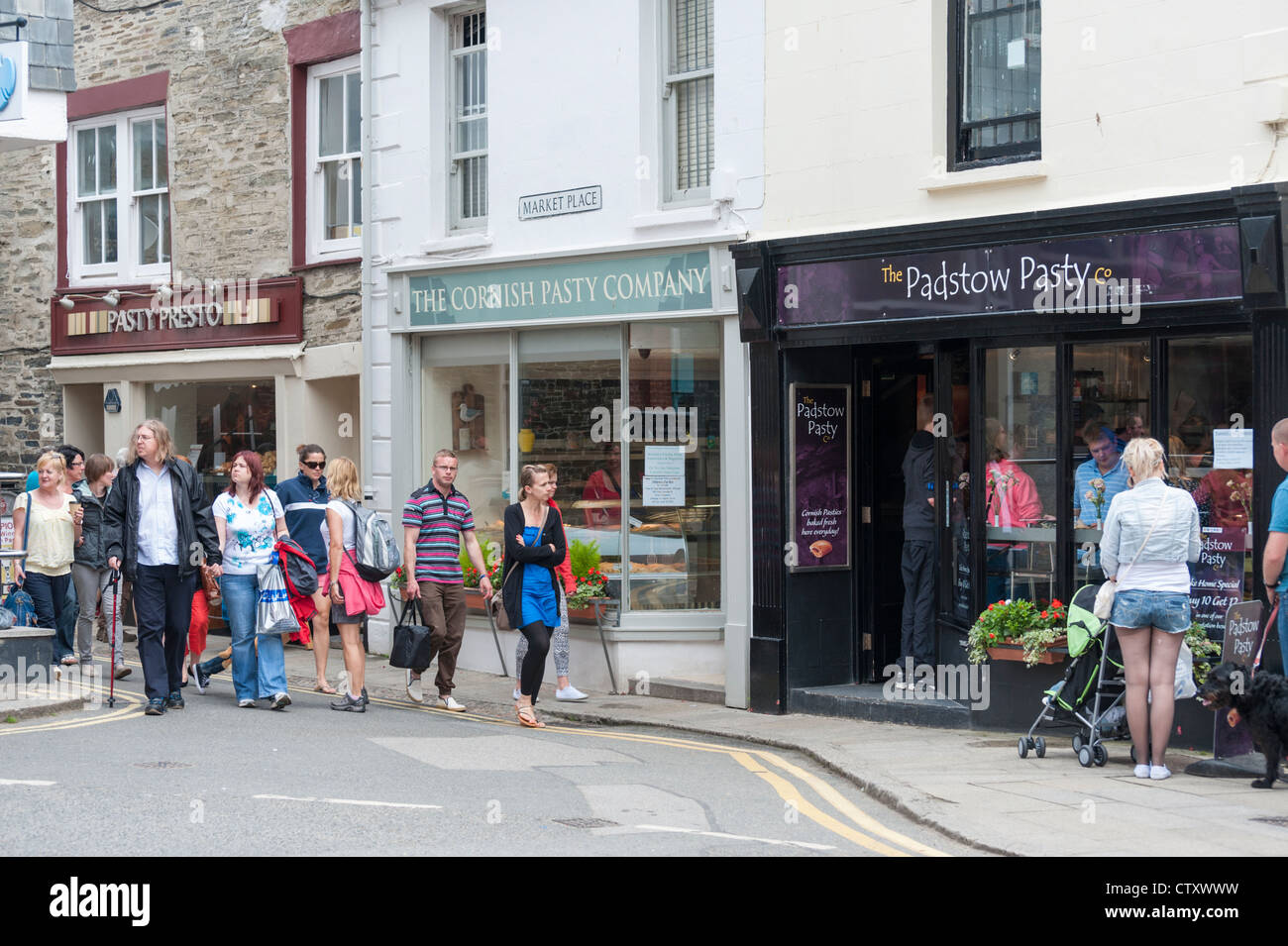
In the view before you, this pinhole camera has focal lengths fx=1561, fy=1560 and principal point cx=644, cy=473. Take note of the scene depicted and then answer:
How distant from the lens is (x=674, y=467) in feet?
44.1

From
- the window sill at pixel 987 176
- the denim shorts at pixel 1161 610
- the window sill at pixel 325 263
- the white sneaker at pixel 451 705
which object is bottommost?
the white sneaker at pixel 451 705

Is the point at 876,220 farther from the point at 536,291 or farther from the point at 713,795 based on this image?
the point at 713,795

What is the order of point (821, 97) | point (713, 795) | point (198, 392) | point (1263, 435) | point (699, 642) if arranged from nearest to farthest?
1. point (713, 795)
2. point (1263, 435)
3. point (821, 97)
4. point (699, 642)
5. point (198, 392)

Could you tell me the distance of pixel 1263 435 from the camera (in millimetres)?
9602

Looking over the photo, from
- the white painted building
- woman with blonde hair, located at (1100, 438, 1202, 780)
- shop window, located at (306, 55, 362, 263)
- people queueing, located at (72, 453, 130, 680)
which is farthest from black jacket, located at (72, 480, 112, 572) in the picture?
woman with blonde hair, located at (1100, 438, 1202, 780)

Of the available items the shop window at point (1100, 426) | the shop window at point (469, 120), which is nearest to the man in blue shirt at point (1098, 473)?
the shop window at point (1100, 426)

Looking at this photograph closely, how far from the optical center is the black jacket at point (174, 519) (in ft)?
37.0

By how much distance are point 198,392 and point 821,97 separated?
31.5ft

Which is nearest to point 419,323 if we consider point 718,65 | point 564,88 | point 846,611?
point 564,88

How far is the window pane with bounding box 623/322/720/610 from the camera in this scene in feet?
43.5

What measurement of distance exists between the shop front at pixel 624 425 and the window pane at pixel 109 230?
6271 mm

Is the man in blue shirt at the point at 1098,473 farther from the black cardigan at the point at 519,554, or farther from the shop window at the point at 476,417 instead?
the shop window at the point at 476,417

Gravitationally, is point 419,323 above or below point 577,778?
above

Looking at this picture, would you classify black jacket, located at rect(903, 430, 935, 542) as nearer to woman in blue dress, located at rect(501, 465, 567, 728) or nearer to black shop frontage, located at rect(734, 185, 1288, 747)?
black shop frontage, located at rect(734, 185, 1288, 747)
